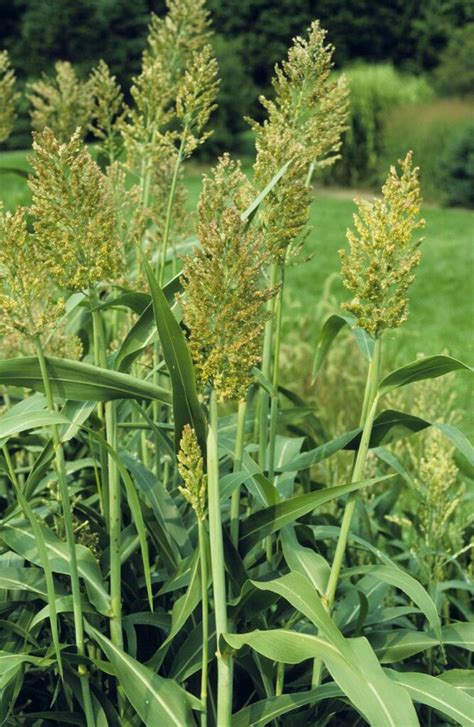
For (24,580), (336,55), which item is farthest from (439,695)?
(336,55)

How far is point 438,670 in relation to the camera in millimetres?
2629

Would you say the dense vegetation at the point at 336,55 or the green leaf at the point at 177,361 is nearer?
the green leaf at the point at 177,361

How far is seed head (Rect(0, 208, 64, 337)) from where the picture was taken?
1.83 m

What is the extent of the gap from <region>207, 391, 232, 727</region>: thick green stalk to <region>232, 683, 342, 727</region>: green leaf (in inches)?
4.8

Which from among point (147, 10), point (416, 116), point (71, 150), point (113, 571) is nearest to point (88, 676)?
point (113, 571)

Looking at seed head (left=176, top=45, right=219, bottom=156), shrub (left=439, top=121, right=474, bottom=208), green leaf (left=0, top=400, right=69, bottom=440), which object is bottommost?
shrub (left=439, top=121, right=474, bottom=208)

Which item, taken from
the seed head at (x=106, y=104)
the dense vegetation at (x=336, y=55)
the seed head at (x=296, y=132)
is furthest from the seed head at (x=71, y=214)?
the dense vegetation at (x=336, y=55)

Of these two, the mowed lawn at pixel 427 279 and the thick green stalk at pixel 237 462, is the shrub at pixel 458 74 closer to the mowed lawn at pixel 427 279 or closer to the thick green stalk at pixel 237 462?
the mowed lawn at pixel 427 279

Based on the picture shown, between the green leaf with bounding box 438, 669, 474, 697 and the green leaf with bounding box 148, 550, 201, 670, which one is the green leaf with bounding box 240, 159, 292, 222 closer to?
the green leaf with bounding box 148, 550, 201, 670

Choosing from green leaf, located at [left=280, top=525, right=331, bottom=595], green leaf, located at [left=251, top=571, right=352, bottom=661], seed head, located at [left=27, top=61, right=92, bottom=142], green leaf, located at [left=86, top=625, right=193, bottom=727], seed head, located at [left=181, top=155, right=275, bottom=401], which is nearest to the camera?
seed head, located at [left=181, top=155, right=275, bottom=401]

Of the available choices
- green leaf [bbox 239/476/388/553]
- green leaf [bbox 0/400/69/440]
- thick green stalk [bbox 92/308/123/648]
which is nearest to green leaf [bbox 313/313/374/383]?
green leaf [bbox 239/476/388/553]

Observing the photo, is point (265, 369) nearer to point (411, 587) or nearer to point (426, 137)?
point (411, 587)

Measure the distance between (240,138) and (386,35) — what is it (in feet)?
22.5

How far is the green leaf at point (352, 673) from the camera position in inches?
70.3
